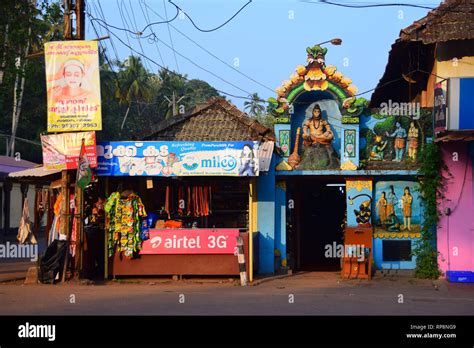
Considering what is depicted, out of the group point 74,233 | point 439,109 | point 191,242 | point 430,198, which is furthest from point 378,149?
point 74,233

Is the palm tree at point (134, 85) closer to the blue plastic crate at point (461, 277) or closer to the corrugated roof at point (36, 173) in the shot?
the corrugated roof at point (36, 173)

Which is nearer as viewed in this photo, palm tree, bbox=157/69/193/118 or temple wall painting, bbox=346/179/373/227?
temple wall painting, bbox=346/179/373/227

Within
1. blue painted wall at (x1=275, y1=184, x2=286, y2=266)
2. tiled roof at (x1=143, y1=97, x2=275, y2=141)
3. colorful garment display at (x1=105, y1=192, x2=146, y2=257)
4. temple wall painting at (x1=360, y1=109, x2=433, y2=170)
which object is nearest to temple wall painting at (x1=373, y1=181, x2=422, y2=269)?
temple wall painting at (x1=360, y1=109, x2=433, y2=170)

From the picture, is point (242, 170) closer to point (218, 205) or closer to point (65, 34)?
point (218, 205)

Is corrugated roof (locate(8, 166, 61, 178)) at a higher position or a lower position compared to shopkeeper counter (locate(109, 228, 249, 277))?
higher

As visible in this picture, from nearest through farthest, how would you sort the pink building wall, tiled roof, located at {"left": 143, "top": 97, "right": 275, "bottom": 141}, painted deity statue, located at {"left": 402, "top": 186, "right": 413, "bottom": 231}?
the pink building wall
painted deity statue, located at {"left": 402, "top": 186, "right": 413, "bottom": 231}
tiled roof, located at {"left": 143, "top": 97, "right": 275, "bottom": 141}

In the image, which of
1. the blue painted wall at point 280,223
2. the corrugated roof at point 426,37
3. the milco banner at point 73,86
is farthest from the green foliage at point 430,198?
the milco banner at point 73,86

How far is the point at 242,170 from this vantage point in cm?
1694

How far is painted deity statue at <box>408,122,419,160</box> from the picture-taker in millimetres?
19000

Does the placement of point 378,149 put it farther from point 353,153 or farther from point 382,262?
point 382,262

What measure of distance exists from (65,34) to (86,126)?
2.48m

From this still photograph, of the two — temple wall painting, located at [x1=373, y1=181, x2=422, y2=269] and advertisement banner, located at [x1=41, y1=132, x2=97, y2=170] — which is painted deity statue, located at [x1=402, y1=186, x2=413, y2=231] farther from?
advertisement banner, located at [x1=41, y1=132, x2=97, y2=170]

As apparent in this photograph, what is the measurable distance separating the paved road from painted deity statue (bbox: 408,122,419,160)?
3.43 metres
